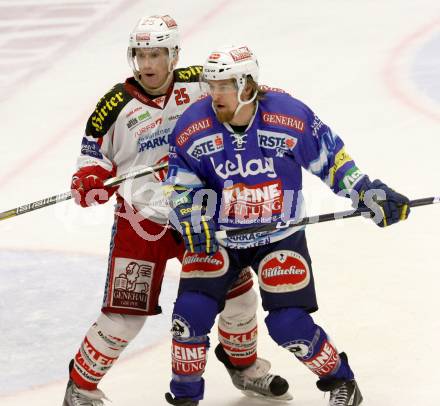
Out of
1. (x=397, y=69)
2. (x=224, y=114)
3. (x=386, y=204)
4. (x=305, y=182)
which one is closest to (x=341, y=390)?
(x=386, y=204)

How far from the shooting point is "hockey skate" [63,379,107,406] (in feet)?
17.9

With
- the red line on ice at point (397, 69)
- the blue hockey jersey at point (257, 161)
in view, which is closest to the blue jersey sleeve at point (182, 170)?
the blue hockey jersey at point (257, 161)

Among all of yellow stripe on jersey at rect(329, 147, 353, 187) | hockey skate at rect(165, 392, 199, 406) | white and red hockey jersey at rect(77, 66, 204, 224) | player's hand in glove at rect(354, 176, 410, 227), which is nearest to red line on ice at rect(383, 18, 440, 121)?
white and red hockey jersey at rect(77, 66, 204, 224)

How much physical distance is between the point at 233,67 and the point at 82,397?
149cm

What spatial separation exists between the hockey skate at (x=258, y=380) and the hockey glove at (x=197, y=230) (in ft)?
2.72

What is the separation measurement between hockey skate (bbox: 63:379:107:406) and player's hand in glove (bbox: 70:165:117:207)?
0.74 m

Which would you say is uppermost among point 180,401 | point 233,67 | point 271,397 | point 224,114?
point 233,67

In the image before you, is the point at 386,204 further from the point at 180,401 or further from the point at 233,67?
the point at 180,401

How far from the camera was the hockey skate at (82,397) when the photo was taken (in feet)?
17.9

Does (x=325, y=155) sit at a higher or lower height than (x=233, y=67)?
lower

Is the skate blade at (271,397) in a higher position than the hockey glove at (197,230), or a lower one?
lower

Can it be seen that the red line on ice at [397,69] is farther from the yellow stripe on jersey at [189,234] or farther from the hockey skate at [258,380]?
the yellow stripe on jersey at [189,234]

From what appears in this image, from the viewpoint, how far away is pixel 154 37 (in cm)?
536

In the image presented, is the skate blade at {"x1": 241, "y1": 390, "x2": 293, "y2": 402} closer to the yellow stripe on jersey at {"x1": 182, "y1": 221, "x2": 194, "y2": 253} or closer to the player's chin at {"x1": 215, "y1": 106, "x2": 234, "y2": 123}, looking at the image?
the yellow stripe on jersey at {"x1": 182, "y1": 221, "x2": 194, "y2": 253}
